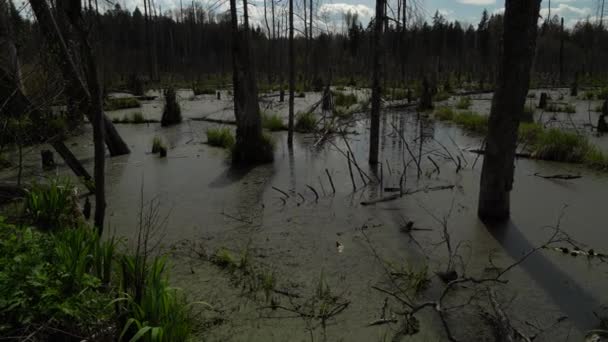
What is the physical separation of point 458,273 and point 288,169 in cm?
447

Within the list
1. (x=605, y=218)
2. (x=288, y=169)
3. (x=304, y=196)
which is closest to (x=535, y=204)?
(x=605, y=218)

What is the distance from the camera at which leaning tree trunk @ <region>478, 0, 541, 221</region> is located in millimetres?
4332

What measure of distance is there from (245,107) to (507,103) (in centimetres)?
485

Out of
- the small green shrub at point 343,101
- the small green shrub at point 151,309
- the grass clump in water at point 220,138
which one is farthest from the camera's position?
the small green shrub at point 343,101

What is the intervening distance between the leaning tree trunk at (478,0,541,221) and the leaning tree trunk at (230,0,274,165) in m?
4.44

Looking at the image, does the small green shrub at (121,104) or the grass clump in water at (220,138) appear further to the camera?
the small green shrub at (121,104)

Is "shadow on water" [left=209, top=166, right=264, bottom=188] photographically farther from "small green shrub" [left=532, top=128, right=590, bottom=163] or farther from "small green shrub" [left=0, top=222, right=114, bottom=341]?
"small green shrub" [left=532, top=128, right=590, bottom=163]

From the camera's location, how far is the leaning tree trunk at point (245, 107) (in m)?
7.85

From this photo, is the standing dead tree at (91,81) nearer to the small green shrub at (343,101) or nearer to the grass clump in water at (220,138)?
the grass clump in water at (220,138)

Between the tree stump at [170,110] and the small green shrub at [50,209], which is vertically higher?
the tree stump at [170,110]

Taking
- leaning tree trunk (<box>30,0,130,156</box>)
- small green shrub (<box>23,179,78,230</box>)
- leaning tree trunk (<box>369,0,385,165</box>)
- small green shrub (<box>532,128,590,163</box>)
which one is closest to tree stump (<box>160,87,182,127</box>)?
leaning tree trunk (<box>30,0,130,156</box>)

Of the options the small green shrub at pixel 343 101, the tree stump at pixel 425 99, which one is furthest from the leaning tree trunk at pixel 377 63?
the tree stump at pixel 425 99

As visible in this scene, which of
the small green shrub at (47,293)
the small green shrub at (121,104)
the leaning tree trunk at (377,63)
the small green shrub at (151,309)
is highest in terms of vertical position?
the leaning tree trunk at (377,63)

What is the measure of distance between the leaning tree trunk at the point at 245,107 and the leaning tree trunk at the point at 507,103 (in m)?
4.44
